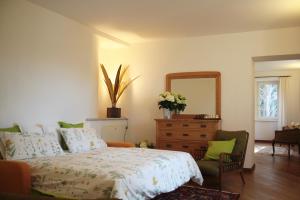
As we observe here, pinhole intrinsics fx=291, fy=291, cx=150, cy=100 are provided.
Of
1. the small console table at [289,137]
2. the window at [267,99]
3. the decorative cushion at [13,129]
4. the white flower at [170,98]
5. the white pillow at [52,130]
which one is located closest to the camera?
the decorative cushion at [13,129]

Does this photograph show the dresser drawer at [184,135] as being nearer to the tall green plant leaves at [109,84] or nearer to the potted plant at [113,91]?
the potted plant at [113,91]

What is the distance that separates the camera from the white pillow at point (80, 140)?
12.9 ft

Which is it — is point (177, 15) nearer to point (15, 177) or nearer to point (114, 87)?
point (114, 87)

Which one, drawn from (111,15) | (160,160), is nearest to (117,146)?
(160,160)

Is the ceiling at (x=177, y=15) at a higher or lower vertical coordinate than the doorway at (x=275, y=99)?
higher

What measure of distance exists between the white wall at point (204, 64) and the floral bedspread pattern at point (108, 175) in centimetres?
244

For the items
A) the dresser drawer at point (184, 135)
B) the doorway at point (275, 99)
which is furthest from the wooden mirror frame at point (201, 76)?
the doorway at point (275, 99)

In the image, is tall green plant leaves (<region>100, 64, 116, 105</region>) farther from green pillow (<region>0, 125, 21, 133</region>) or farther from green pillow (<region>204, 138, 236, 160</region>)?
green pillow (<region>0, 125, 21, 133</region>)

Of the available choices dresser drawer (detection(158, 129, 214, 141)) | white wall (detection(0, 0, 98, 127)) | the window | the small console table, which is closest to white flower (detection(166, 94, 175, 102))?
dresser drawer (detection(158, 129, 214, 141))

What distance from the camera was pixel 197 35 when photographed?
5.67 m

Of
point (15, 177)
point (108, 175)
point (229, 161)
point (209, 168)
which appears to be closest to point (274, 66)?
point (229, 161)

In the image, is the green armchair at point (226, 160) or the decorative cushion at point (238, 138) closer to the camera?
the green armchair at point (226, 160)

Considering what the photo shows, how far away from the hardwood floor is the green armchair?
0.26m

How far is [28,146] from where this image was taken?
3.32 m
